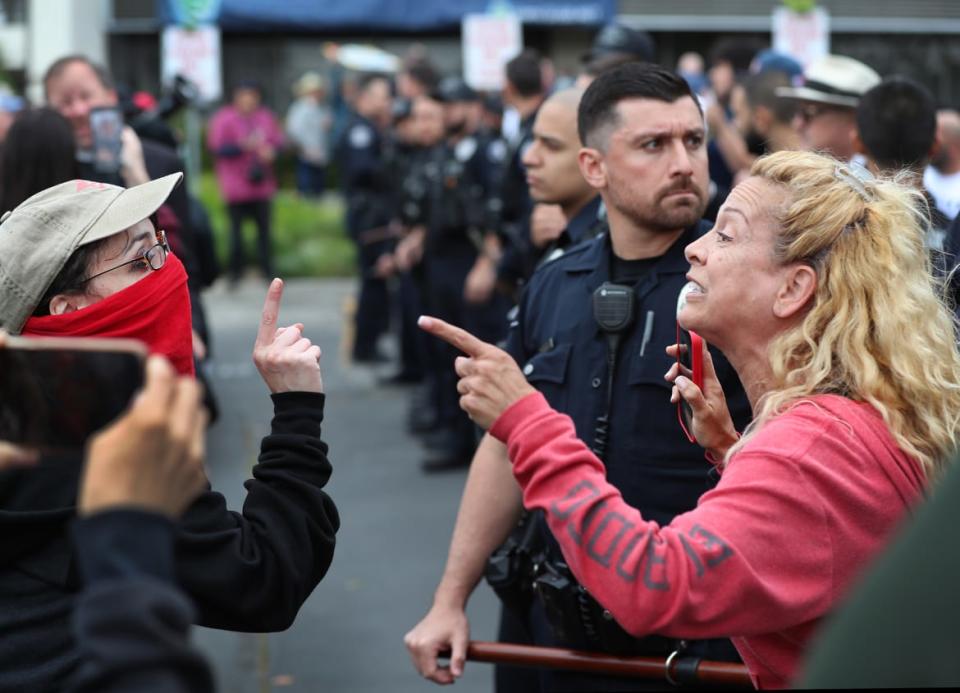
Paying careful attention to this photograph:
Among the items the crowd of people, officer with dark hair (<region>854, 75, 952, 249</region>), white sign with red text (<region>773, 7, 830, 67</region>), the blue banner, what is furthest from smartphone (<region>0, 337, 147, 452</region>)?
the blue banner

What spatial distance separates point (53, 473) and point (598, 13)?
74.6ft

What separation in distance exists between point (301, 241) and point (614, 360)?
15359 mm

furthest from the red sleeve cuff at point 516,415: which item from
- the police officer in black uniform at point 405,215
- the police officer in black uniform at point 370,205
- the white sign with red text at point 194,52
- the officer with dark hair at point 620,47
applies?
the white sign with red text at point 194,52

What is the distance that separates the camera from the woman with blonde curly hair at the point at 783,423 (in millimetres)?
2049

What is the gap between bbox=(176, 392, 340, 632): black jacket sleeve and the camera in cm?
233

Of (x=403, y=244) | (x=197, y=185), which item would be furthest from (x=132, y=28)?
(x=403, y=244)

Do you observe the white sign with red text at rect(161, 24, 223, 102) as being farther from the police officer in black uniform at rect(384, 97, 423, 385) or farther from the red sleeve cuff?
the red sleeve cuff

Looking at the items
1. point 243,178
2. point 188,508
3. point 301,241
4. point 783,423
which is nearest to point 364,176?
point 243,178

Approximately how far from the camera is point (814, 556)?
6.81 feet

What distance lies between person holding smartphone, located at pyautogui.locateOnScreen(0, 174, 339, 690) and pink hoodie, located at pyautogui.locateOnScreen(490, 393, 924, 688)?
531 millimetres

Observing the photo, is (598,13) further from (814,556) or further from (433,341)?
(814,556)

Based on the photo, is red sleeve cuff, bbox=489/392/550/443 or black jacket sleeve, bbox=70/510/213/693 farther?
red sleeve cuff, bbox=489/392/550/443

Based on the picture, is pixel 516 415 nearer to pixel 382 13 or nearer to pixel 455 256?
pixel 455 256

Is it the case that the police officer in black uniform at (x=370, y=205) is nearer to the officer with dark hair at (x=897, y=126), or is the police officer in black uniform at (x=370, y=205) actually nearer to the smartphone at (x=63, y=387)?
the officer with dark hair at (x=897, y=126)
